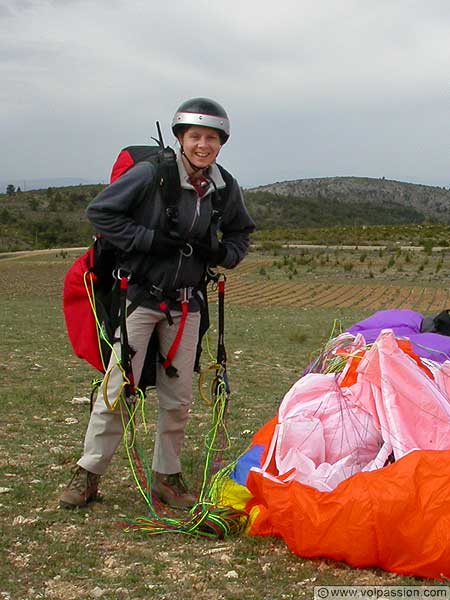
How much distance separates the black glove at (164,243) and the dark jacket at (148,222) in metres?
0.02

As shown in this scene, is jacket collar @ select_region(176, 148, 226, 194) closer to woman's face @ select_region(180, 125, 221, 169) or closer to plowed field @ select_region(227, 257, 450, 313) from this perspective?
woman's face @ select_region(180, 125, 221, 169)

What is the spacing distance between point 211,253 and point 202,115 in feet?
2.21

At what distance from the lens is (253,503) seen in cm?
384

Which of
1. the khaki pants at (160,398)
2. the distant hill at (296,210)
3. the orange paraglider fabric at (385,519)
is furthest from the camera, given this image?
the distant hill at (296,210)

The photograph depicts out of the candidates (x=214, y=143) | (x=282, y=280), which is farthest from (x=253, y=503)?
(x=282, y=280)

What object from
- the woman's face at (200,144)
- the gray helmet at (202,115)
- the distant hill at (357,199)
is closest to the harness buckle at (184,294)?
the woman's face at (200,144)

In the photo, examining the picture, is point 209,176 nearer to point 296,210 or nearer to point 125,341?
point 125,341

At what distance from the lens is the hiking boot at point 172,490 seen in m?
4.20

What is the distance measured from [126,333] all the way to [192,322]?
0.38m

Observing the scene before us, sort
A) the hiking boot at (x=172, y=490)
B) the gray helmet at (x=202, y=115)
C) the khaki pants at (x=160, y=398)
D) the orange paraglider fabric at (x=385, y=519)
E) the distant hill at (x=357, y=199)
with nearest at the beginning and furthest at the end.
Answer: the orange paraglider fabric at (x=385, y=519), the gray helmet at (x=202, y=115), the khaki pants at (x=160, y=398), the hiking boot at (x=172, y=490), the distant hill at (x=357, y=199)

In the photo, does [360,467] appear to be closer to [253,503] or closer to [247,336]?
[253,503]

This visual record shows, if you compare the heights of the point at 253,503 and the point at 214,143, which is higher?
the point at 214,143

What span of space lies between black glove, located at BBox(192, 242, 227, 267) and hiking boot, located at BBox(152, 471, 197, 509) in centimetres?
115

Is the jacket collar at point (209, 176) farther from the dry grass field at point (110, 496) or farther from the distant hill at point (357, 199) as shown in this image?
the distant hill at point (357, 199)
